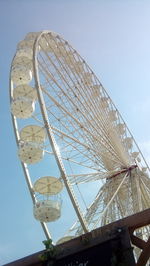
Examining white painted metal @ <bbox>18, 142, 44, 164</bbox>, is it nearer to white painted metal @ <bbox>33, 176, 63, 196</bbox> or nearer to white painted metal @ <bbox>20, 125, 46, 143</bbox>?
white painted metal @ <bbox>20, 125, 46, 143</bbox>

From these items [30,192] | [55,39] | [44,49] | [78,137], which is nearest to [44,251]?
[30,192]

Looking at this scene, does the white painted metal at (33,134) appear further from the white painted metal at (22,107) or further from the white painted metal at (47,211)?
the white painted metal at (47,211)

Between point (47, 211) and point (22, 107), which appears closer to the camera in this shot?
point (47, 211)

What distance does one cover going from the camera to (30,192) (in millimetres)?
12875

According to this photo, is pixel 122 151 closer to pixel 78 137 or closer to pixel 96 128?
pixel 96 128

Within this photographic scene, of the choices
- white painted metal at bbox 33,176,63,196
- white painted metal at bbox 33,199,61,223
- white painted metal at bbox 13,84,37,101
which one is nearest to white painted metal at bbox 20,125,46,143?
white painted metal at bbox 13,84,37,101

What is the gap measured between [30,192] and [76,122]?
4.24 meters

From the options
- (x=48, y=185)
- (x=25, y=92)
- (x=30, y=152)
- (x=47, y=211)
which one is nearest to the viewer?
(x=47, y=211)

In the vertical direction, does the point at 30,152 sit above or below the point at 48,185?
above

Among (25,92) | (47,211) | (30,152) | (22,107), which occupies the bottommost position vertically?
(47,211)

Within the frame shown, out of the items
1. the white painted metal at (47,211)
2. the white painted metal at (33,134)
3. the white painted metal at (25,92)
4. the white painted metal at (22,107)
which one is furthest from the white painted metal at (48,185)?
the white painted metal at (25,92)

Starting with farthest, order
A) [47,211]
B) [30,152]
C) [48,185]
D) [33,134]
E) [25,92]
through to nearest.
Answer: [25,92] < [33,134] < [30,152] < [48,185] < [47,211]

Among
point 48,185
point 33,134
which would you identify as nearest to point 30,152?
point 33,134

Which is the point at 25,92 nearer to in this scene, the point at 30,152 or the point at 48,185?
the point at 30,152
